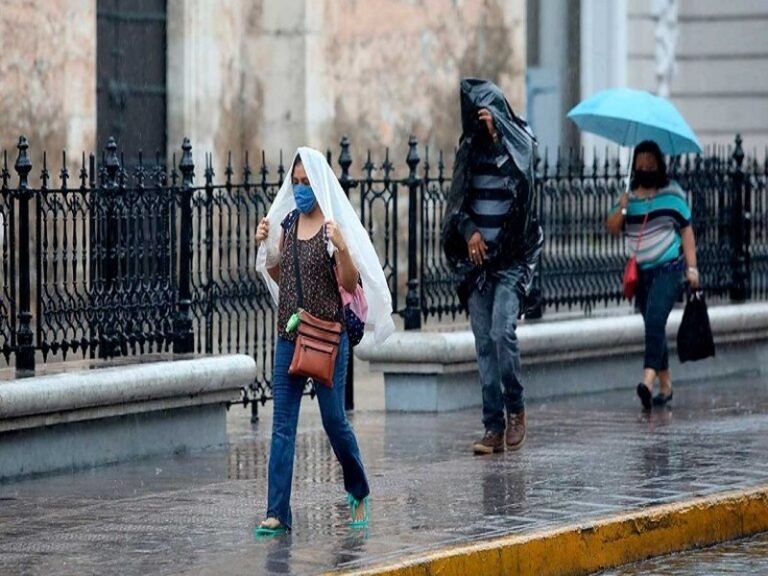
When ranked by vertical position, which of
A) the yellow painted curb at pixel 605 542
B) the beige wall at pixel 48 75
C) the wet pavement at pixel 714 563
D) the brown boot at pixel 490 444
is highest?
the beige wall at pixel 48 75

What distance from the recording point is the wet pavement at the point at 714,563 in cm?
992

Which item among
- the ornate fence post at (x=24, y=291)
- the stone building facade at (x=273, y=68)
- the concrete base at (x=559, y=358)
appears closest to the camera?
Result: the ornate fence post at (x=24, y=291)

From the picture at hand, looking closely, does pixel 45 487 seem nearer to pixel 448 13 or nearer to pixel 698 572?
pixel 698 572

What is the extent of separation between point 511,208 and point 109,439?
231 cm

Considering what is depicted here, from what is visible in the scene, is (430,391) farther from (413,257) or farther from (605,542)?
(605,542)

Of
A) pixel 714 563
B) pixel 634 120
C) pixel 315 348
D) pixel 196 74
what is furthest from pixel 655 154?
pixel 196 74

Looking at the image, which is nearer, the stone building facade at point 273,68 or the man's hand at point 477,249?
the man's hand at point 477,249

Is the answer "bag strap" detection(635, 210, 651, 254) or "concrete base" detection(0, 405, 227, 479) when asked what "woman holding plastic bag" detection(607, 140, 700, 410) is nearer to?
"bag strap" detection(635, 210, 651, 254)

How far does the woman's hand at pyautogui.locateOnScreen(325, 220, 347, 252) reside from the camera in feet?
32.2

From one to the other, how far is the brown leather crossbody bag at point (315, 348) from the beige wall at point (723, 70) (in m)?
19.0

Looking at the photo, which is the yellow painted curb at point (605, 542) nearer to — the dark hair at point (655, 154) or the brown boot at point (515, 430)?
the brown boot at point (515, 430)

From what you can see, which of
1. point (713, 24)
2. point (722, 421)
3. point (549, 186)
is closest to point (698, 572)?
point (722, 421)

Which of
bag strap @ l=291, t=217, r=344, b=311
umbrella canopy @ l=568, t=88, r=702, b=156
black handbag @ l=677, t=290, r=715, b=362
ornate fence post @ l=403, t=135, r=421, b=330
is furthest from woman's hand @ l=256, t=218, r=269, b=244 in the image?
black handbag @ l=677, t=290, r=715, b=362

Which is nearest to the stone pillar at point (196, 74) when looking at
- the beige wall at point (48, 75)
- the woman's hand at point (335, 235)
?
the beige wall at point (48, 75)
